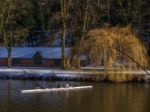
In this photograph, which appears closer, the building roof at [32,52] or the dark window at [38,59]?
the building roof at [32,52]

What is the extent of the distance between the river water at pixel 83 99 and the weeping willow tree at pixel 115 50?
2.78 meters

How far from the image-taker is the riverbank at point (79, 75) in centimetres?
5725

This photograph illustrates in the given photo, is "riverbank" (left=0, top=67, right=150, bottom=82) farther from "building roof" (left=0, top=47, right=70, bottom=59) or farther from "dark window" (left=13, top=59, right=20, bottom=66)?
"dark window" (left=13, top=59, right=20, bottom=66)

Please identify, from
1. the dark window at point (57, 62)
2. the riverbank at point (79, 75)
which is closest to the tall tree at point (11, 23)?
the dark window at point (57, 62)

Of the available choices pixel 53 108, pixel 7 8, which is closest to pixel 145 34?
pixel 7 8

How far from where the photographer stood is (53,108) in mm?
39188

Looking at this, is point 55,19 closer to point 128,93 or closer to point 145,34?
point 145,34

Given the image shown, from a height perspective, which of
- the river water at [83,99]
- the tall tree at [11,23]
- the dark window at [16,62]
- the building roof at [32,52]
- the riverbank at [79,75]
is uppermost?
the tall tree at [11,23]

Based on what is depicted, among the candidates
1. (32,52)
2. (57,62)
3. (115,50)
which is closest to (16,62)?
(32,52)

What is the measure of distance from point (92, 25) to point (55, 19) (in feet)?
16.9

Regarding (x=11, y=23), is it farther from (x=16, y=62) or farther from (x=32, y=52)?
(x=16, y=62)

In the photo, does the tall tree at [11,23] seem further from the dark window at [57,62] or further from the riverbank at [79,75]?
the riverbank at [79,75]

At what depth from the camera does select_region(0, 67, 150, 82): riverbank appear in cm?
5725

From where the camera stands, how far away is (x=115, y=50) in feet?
185
